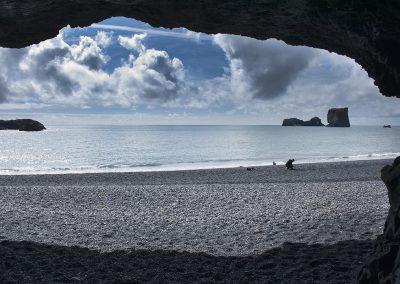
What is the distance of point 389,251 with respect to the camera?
683 cm

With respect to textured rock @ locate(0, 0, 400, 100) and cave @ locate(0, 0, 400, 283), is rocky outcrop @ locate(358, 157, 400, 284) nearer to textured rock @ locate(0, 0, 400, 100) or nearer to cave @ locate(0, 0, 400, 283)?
cave @ locate(0, 0, 400, 283)

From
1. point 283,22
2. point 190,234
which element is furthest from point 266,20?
point 190,234

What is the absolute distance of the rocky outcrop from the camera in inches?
259

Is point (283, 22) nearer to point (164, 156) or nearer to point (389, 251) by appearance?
point (389, 251)

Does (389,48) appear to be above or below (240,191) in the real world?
above

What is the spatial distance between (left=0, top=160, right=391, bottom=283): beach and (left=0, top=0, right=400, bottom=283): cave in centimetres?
394

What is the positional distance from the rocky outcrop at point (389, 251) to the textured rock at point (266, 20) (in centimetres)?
312

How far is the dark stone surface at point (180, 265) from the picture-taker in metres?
9.75

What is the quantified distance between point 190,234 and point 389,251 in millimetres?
8555

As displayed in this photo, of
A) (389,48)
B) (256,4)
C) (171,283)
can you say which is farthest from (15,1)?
(389,48)

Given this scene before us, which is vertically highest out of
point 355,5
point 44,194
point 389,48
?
point 355,5

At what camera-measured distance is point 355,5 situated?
9141mm

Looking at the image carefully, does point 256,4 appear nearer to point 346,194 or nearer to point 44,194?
point 346,194

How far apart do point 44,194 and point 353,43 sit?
1890cm
